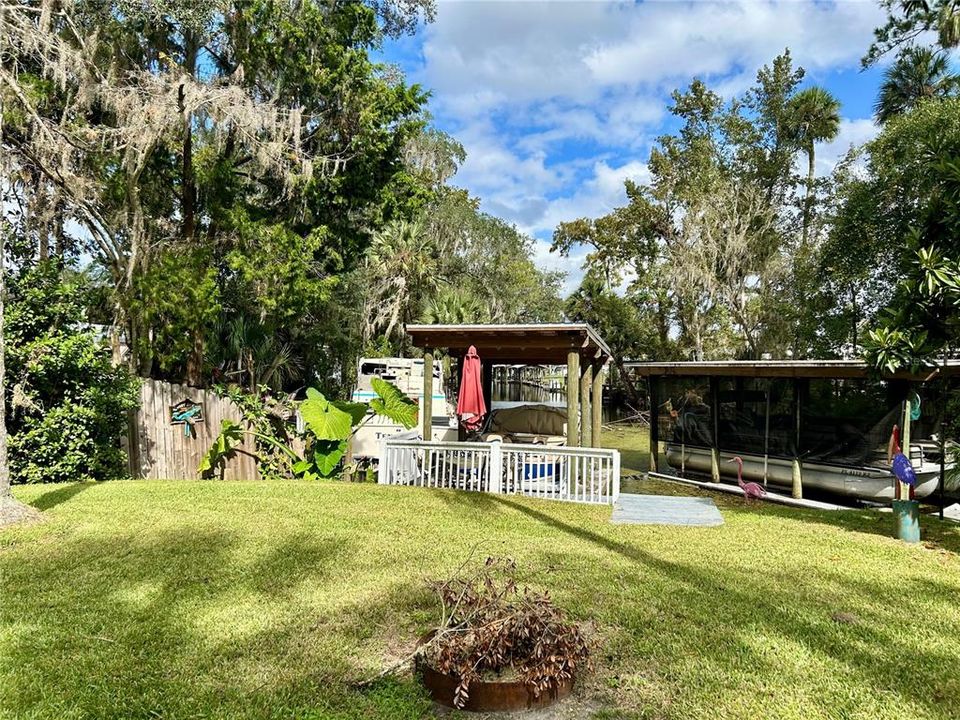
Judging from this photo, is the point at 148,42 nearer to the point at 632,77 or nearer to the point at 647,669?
the point at 632,77

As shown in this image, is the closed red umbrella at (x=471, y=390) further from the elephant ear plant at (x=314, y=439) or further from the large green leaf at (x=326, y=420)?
the large green leaf at (x=326, y=420)

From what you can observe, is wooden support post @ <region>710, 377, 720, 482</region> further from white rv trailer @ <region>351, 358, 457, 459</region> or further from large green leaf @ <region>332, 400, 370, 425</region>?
large green leaf @ <region>332, 400, 370, 425</region>

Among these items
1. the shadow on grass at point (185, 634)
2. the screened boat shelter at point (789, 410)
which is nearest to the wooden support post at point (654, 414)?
the screened boat shelter at point (789, 410)

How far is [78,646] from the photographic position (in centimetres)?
343

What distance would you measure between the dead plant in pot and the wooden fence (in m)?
7.45

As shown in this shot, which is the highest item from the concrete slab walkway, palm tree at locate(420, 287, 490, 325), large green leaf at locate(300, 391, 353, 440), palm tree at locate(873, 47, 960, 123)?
palm tree at locate(873, 47, 960, 123)

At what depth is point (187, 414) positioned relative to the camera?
9.63m

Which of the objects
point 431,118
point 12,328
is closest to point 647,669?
point 12,328

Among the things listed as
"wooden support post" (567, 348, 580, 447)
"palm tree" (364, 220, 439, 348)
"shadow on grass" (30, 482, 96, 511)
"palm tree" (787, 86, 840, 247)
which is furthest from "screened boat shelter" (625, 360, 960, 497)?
"palm tree" (787, 86, 840, 247)

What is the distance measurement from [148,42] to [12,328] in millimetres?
7218

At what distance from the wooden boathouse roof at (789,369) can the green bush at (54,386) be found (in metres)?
9.64

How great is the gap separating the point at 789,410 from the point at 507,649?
927 centimetres

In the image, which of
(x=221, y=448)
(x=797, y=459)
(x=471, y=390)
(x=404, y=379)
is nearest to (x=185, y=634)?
(x=471, y=390)

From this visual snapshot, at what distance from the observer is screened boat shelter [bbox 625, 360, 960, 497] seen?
9.45m
